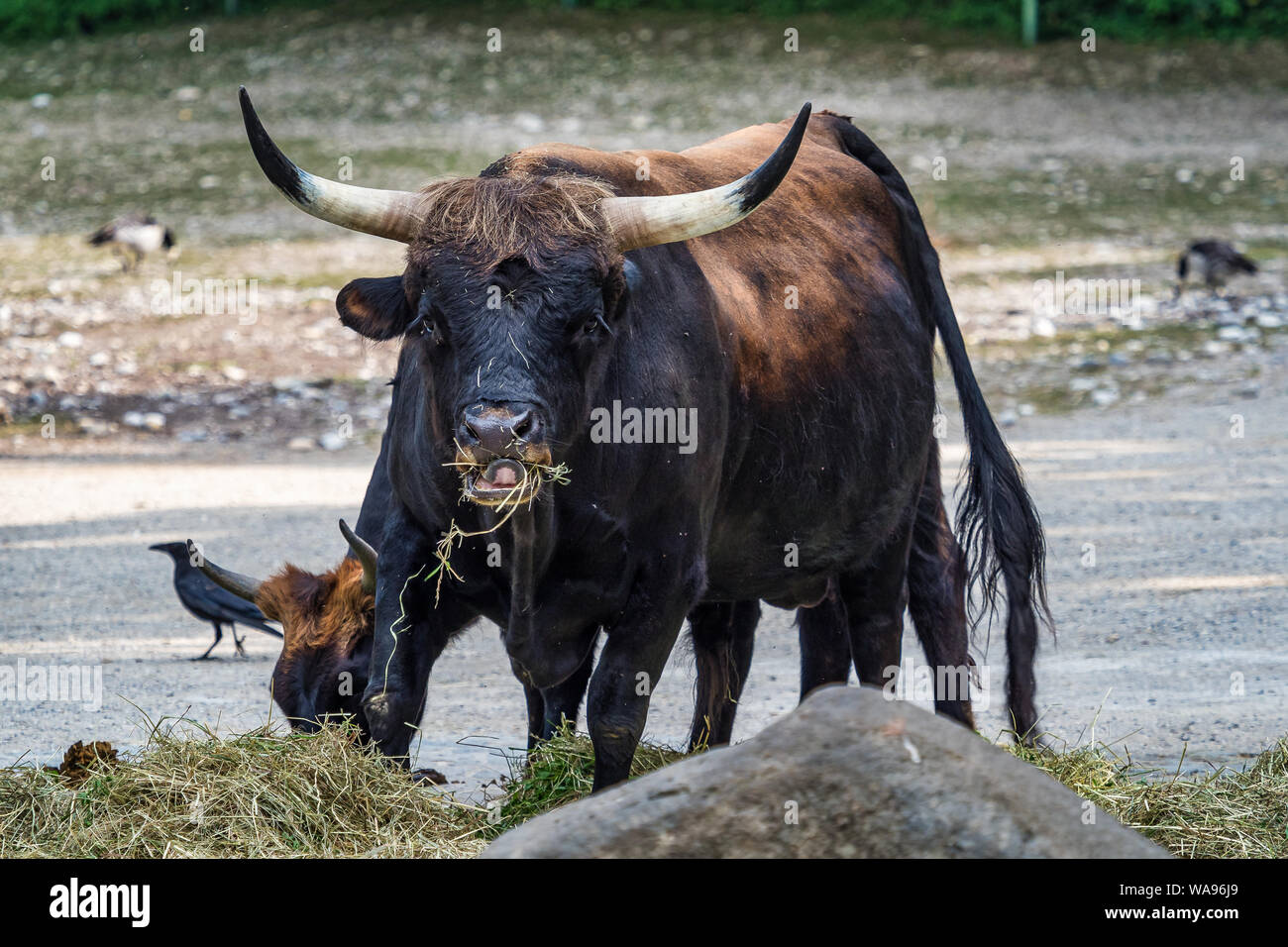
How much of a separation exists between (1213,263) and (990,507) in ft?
32.7

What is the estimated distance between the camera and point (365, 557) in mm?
5617

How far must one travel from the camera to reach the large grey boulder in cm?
358

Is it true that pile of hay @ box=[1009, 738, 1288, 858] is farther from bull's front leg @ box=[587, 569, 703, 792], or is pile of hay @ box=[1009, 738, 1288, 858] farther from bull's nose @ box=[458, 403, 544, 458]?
bull's nose @ box=[458, 403, 544, 458]

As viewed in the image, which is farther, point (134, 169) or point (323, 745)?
point (134, 169)

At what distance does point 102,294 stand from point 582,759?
39.3ft

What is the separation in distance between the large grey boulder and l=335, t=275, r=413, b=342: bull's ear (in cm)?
171

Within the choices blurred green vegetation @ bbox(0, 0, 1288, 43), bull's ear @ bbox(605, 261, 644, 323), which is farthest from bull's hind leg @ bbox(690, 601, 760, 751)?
blurred green vegetation @ bbox(0, 0, 1288, 43)

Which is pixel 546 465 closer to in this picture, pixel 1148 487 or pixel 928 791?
pixel 928 791

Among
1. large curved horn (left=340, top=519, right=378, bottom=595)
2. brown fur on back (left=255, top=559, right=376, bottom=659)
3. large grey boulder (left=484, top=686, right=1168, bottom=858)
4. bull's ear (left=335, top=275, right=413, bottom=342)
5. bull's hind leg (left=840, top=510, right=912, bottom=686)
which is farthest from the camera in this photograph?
bull's hind leg (left=840, top=510, right=912, bottom=686)

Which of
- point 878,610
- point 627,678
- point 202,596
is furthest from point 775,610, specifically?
point 627,678

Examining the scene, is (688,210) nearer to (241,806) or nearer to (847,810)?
(847,810)

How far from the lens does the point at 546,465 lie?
4227 millimetres

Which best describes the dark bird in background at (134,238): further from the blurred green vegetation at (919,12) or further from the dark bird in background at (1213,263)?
the dark bird in background at (1213,263)
